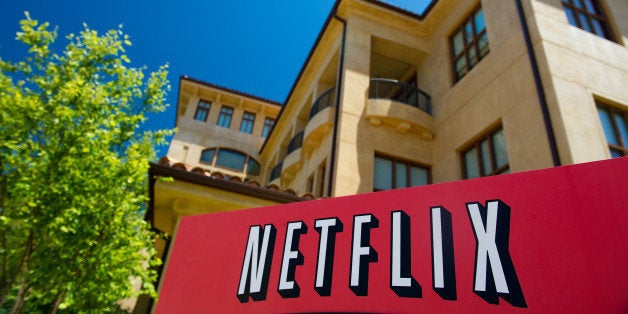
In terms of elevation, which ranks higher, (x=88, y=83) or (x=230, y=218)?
(x=88, y=83)

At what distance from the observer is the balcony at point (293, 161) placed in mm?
13191

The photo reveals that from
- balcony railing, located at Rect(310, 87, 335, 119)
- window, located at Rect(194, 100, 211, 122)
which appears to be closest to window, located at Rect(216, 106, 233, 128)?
window, located at Rect(194, 100, 211, 122)

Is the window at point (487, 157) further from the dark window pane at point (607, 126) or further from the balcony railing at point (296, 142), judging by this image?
the balcony railing at point (296, 142)

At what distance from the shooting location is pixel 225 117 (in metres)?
23.0

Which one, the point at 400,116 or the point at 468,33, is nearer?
the point at 400,116

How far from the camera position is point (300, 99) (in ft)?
53.8

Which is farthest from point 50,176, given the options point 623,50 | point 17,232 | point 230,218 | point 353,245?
point 623,50

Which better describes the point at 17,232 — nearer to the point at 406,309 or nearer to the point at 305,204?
the point at 305,204

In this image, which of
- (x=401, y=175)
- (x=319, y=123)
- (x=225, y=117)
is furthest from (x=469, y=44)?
(x=225, y=117)

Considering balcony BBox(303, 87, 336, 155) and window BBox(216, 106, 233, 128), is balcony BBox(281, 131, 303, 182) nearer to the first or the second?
balcony BBox(303, 87, 336, 155)

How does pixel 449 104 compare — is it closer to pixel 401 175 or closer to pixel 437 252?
pixel 401 175

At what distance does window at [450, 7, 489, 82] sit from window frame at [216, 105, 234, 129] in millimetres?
15239

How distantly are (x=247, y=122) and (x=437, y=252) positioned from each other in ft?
73.0

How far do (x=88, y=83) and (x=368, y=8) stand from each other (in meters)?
8.45
